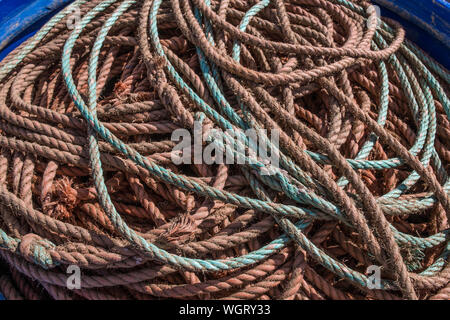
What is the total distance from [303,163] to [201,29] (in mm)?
734

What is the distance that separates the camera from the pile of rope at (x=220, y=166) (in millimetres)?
1435

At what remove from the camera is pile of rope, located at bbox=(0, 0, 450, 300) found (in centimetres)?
143

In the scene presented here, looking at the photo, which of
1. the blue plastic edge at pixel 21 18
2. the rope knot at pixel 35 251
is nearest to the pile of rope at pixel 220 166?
the rope knot at pixel 35 251

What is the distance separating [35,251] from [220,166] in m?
0.73

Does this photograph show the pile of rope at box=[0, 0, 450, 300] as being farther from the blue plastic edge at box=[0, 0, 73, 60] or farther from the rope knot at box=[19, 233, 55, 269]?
the blue plastic edge at box=[0, 0, 73, 60]

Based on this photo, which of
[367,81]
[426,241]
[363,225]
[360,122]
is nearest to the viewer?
[363,225]

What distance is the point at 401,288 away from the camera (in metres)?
1.39

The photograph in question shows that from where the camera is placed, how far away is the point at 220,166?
154 cm

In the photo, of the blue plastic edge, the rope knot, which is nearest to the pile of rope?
the rope knot

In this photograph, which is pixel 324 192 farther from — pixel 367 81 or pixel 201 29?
pixel 201 29

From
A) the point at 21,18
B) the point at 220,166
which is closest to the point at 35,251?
the point at 220,166

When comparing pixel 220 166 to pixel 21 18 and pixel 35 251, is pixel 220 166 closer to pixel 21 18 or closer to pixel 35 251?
pixel 35 251
